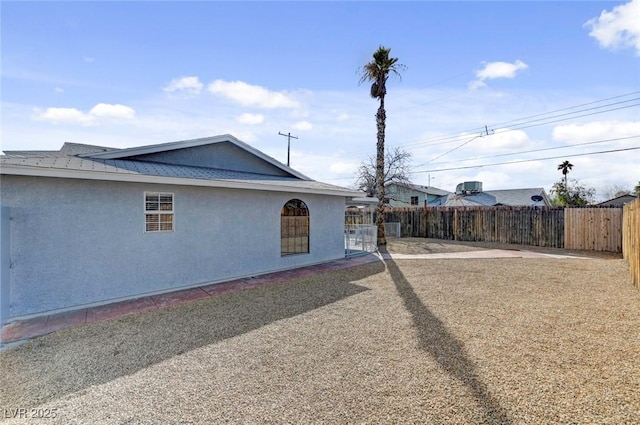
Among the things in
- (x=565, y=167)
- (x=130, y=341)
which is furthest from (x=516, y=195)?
(x=130, y=341)

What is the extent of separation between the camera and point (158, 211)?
7688 mm

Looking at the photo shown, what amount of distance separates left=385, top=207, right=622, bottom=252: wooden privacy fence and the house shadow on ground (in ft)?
44.5

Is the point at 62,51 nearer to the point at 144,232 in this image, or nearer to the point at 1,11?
the point at 1,11

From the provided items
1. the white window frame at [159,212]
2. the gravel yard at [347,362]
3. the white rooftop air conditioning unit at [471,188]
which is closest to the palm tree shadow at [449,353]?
the gravel yard at [347,362]

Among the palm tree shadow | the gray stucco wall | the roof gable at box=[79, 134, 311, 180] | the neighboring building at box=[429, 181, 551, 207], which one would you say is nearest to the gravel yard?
the palm tree shadow

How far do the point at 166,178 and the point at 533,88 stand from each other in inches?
654

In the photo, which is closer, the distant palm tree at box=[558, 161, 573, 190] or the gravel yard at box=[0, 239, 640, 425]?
the gravel yard at box=[0, 239, 640, 425]

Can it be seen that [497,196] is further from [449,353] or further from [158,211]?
[158,211]

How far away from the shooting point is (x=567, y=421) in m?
2.88

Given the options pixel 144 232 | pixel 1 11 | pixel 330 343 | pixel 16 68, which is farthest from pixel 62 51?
pixel 330 343

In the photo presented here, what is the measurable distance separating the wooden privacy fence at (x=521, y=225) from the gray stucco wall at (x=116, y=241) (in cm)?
1348

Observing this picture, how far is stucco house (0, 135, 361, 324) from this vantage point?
5.97 metres

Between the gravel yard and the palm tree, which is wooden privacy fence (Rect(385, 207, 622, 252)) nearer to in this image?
the palm tree

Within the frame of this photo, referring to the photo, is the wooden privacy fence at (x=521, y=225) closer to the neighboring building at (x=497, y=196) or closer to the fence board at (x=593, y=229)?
the fence board at (x=593, y=229)
